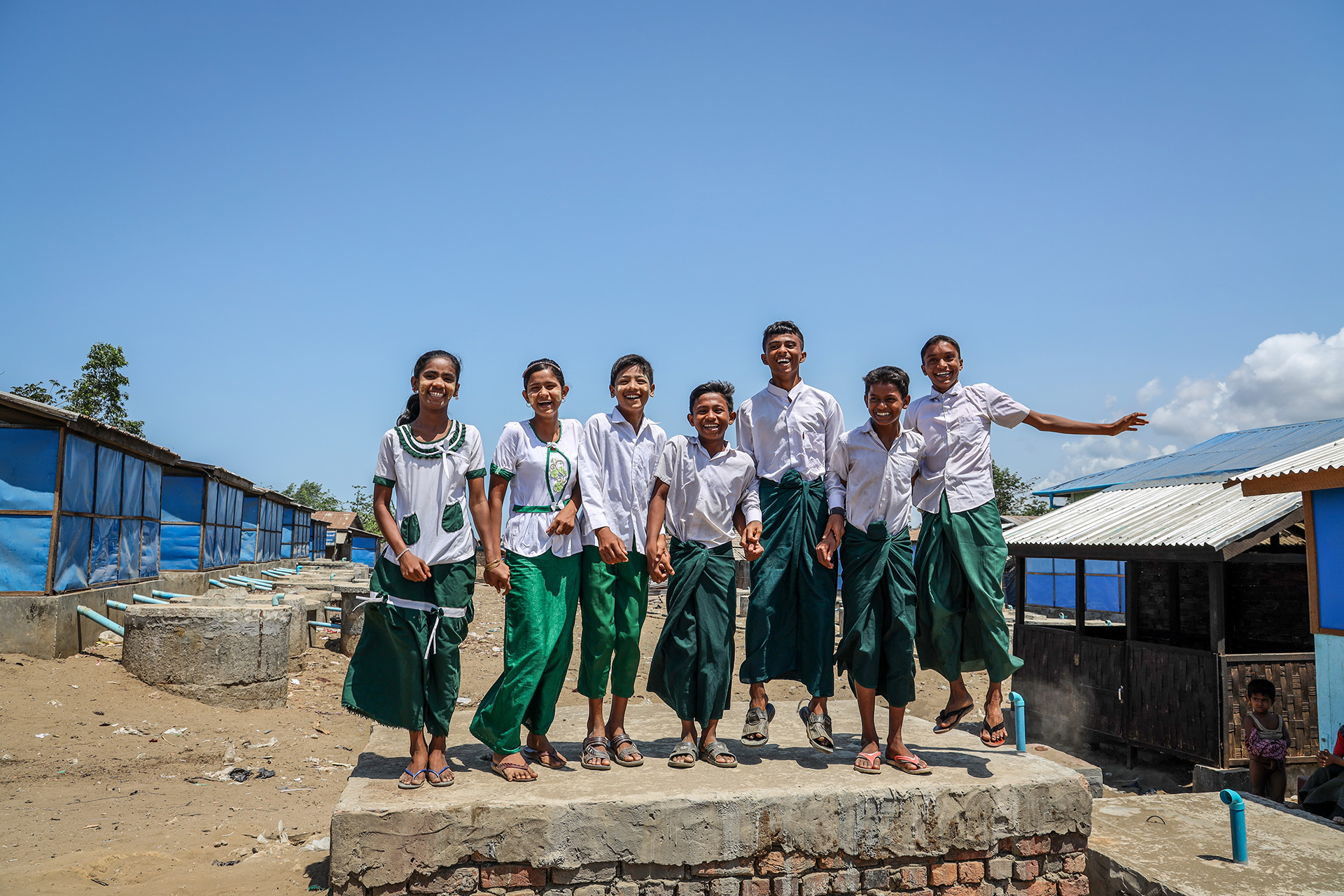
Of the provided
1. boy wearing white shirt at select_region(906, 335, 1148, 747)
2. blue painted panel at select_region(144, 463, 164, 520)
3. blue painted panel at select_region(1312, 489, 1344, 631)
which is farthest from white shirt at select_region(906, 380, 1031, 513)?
blue painted panel at select_region(144, 463, 164, 520)

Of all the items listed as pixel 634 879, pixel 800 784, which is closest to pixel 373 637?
pixel 634 879

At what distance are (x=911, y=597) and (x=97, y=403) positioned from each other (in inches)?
1027

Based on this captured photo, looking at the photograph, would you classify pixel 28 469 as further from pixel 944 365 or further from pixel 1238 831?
pixel 1238 831

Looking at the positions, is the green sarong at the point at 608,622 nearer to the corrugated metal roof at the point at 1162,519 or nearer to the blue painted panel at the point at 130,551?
the corrugated metal roof at the point at 1162,519

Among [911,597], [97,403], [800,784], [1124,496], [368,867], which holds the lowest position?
[368,867]

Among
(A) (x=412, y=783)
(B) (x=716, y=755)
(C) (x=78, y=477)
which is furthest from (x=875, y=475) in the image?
(C) (x=78, y=477)

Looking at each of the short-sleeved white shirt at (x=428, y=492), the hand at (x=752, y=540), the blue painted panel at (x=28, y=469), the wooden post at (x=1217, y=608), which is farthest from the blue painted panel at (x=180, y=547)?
the wooden post at (x=1217, y=608)

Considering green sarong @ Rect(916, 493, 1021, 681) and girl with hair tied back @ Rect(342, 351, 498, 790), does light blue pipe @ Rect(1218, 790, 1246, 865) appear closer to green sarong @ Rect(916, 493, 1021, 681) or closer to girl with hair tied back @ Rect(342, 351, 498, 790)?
green sarong @ Rect(916, 493, 1021, 681)

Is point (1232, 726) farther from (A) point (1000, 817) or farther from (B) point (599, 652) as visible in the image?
(B) point (599, 652)

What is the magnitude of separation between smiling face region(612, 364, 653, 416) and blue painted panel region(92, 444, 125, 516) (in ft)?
32.9

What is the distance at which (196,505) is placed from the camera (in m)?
17.3

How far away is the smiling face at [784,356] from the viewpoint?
400 centimetres

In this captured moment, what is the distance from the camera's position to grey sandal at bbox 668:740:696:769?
3.62m

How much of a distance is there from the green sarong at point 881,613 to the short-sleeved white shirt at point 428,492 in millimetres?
1686
